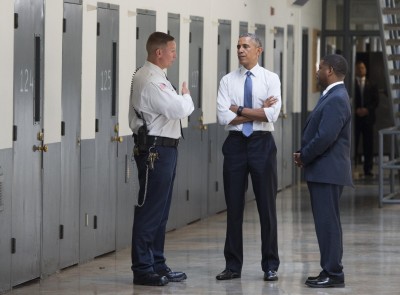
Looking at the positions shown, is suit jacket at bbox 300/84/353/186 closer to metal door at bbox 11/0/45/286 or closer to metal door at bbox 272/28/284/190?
metal door at bbox 11/0/45/286

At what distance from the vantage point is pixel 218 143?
14.7m

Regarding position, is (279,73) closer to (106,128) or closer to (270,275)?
(106,128)

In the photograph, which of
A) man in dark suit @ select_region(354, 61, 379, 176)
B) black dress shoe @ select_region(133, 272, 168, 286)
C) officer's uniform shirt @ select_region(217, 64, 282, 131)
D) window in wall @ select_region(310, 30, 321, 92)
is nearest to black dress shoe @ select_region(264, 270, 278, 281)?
black dress shoe @ select_region(133, 272, 168, 286)

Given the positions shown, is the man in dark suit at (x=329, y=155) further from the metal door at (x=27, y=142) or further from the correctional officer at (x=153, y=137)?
the metal door at (x=27, y=142)

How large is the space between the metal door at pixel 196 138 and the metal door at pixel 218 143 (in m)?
0.29

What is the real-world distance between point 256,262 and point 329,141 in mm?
1951

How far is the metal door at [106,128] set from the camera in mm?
10398

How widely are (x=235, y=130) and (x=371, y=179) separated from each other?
36.0 ft

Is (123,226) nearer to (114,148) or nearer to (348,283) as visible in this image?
(114,148)

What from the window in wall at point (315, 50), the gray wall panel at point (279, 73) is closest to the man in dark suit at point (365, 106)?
the window in wall at point (315, 50)

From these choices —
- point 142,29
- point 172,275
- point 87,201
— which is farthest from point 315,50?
point 172,275

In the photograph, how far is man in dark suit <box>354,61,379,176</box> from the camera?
20.4 meters

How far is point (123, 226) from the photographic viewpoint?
1106cm

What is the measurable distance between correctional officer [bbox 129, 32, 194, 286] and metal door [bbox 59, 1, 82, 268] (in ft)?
3.51
